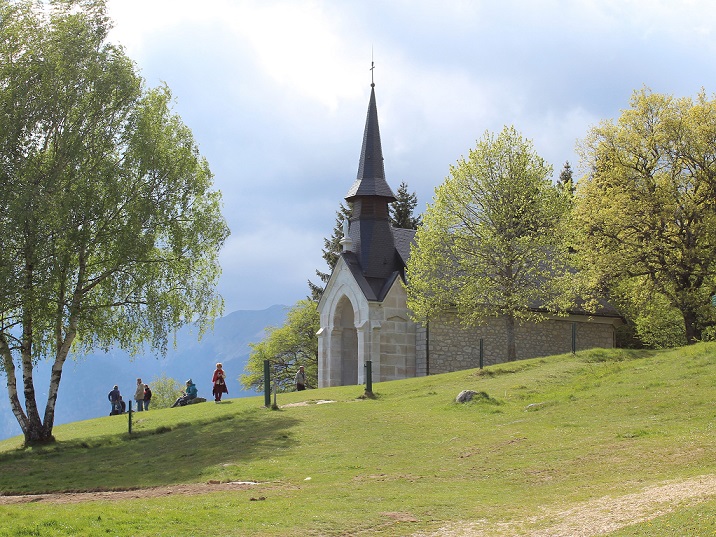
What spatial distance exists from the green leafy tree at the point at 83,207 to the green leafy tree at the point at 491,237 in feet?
40.3

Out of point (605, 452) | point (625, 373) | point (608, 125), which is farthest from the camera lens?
point (608, 125)

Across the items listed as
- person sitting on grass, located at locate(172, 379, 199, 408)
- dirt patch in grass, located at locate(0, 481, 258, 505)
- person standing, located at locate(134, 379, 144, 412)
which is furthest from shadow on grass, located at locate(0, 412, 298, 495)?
person standing, located at locate(134, 379, 144, 412)

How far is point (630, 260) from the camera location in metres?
35.3

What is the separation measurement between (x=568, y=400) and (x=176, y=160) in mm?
14807

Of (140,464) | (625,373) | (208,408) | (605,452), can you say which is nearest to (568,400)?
(625,373)

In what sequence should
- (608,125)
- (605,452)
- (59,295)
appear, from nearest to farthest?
(605,452)
(59,295)
(608,125)

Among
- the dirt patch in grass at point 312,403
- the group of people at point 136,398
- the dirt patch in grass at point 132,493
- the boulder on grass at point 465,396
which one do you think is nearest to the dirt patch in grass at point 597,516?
the dirt patch in grass at point 132,493

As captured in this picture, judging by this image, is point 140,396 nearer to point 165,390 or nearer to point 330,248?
point 330,248

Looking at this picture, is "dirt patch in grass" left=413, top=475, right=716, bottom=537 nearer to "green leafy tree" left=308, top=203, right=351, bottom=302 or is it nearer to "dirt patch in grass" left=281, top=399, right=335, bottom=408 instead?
"dirt patch in grass" left=281, top=399, right=335, bottom=408

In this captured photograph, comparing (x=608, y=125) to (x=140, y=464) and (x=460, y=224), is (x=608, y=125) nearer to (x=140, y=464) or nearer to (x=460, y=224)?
(x=460, y=224)

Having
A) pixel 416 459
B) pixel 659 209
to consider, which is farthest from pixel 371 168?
pixel 416 459

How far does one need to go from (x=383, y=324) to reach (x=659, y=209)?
44.4 feet

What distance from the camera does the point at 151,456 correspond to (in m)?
22.4

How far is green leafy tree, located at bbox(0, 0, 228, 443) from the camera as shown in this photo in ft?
85.1
